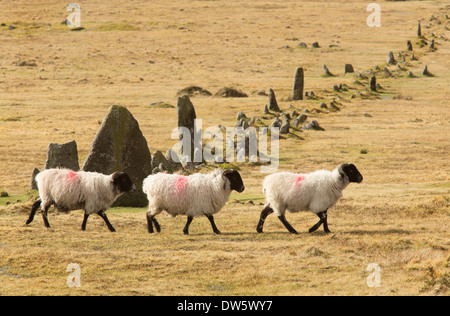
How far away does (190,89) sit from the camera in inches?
2190

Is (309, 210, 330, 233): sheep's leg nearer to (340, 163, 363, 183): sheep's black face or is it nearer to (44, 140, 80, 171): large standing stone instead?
(340, 163, 363, 183): sheep's black face

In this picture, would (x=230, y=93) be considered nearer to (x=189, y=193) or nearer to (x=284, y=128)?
(x=284, y=128)

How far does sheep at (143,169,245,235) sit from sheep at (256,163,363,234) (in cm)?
100

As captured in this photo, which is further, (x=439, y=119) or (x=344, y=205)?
(x=439, y=119)

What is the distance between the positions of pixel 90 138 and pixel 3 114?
38.4 ft

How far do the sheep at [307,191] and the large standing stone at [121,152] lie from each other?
6399 mm

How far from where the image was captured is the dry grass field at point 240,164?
14.1 metres

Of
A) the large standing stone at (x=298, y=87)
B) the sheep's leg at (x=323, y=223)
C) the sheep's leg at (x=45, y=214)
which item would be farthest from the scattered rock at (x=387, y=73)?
the sheep's leg at (x=45, y=214)

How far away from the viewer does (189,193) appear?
56.5ft

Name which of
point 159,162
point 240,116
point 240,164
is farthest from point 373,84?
point 159,162

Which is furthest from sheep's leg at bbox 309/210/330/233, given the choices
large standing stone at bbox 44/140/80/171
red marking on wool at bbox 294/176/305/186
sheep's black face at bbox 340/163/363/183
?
large standing stone at bbox 44/140/80/171

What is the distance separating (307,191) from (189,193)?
300 cm
